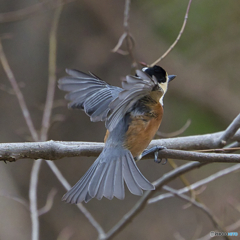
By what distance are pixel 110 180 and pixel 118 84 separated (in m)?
2.90

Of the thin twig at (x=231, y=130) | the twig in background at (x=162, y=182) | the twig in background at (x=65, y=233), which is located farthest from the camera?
the twig in background at (x=65, y=233)

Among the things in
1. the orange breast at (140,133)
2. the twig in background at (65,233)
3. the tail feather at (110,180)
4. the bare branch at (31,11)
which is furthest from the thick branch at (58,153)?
the twig in background at (65,233)

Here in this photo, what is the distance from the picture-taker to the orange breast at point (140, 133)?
195cm

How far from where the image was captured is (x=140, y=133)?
1.95 meters

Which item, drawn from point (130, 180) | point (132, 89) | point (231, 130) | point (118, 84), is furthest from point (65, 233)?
point (132, 89)

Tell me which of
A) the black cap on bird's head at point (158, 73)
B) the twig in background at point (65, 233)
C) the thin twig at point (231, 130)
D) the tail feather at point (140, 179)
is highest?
the black cap on bird's head at point (158, 73)

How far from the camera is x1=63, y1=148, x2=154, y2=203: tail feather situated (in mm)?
1566

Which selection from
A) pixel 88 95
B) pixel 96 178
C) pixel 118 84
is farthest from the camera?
pixel 118 84

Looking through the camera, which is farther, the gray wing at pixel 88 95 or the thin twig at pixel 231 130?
the gray wing at pixel 88 95

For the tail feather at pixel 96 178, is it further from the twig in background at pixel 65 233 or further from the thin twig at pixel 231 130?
the twig in background at pixel 65 233

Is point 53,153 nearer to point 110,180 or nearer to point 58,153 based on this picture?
point 58,153

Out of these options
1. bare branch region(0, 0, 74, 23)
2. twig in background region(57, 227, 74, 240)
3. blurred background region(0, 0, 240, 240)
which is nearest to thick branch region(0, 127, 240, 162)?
bare branch region(0, 0, 74, 23)

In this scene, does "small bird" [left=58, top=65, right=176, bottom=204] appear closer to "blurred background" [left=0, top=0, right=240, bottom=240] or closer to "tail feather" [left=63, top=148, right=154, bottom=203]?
"tail feather" [left=63, top=148, right=154, bottom=203]

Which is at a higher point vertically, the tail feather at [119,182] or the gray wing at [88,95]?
the gray wing at [88,95]
